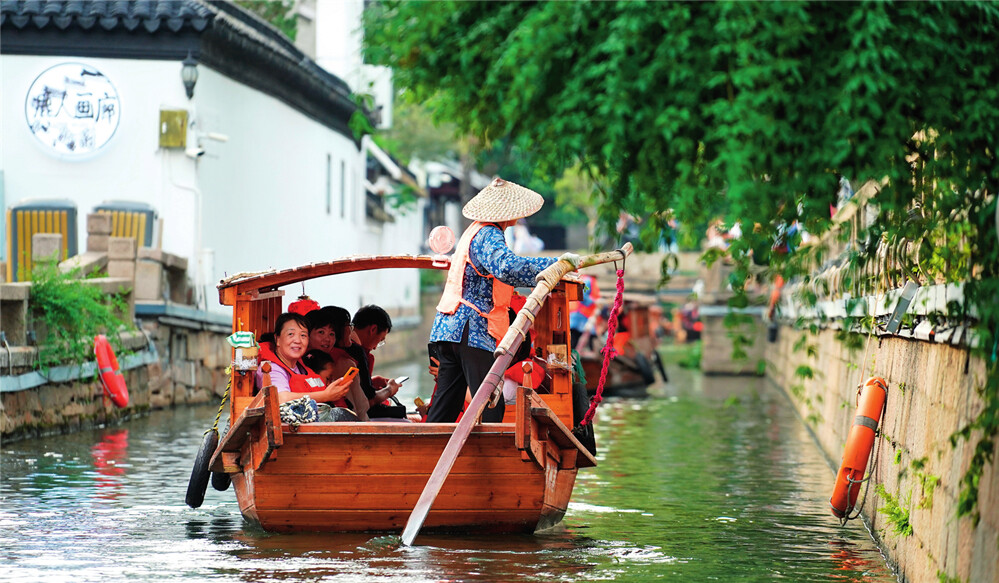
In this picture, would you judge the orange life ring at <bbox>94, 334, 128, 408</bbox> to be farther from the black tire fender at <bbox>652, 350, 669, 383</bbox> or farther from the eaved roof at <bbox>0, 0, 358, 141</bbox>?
the black tire fender at <bbox>652, 350, 669, 383</bbox>

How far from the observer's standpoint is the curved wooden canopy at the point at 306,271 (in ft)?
32.2

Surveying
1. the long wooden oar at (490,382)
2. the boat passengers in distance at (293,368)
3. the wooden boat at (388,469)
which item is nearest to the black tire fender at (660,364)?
the boat passengers in distance at (293,368)

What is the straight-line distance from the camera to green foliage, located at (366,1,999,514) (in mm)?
6109

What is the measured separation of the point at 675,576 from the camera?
846 centimetres

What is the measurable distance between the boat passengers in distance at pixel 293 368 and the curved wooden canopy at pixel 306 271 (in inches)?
9.6

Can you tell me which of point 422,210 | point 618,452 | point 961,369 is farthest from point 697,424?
point 422,210

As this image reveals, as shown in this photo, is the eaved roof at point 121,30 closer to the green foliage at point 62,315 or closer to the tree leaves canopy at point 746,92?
the green foliage at point 62,315

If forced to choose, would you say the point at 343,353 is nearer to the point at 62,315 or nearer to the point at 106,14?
the point at 62,315

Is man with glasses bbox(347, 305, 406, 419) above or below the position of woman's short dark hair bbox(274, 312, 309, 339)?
below

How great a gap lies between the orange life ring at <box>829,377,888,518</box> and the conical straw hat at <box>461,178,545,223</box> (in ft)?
7.38

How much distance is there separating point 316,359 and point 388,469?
1.69 meters

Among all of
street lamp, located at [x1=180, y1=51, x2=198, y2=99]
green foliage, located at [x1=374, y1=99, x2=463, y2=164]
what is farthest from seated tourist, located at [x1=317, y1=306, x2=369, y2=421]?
green foliage, located at [x1=374, y1=99, x2=463, y2=164]

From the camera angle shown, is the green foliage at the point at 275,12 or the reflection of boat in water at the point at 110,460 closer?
the reflection of boat in water at the point at 110,460

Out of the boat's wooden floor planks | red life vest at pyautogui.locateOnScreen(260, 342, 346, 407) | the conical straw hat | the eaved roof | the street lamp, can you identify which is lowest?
the boat's wooden floor planks
